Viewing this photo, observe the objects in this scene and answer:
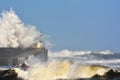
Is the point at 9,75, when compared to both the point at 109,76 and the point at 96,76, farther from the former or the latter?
the point at 109,76

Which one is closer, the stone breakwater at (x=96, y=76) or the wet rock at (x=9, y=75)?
the stone breakwater at (x=96, y=76)

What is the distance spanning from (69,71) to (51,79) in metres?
1.82

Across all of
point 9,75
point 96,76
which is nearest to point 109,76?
point 96,76

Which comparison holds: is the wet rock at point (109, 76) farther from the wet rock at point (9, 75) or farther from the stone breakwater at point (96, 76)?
the wet rock at point (9, 75)

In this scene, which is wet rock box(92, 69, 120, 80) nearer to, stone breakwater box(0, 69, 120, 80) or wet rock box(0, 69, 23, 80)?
stone breakwater box(0, 69, 120, 80)

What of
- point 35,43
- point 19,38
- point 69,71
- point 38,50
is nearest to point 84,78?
point 69,71

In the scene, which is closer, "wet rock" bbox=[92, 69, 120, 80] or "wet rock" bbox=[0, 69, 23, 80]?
"wet rock" bbox=[92, 69, 120, 80]

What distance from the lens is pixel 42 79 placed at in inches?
1764

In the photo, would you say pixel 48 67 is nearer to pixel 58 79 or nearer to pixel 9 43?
pixel 58 79

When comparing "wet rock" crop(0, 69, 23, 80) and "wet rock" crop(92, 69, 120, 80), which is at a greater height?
"wet rock" crop(0, 69, 23, 80)

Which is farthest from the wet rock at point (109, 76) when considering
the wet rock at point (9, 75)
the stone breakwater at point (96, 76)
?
the wet rock at point (9, 75)

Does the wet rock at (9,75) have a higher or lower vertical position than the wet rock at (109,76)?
higher

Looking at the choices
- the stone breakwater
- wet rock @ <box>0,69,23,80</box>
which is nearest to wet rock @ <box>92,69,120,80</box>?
the stone breakwater

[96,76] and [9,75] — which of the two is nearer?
[96,76]
